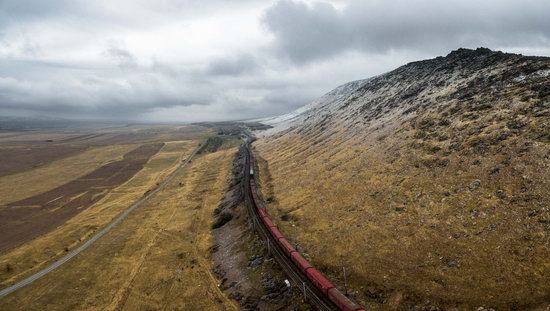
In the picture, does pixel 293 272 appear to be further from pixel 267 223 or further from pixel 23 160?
pixel 23 160

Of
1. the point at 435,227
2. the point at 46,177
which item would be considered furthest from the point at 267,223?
the point at 46,177

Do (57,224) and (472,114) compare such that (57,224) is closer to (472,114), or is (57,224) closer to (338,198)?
(338,198)

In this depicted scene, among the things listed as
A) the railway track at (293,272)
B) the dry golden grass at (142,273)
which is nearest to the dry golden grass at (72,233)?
the dry golden grass at (142,273)

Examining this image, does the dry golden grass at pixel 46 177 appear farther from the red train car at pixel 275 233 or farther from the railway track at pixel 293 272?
the red train car at pixel 275 233

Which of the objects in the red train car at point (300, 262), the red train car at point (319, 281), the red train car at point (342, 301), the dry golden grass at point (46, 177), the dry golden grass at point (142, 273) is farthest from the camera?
the dry golden grass at point (46, 177)

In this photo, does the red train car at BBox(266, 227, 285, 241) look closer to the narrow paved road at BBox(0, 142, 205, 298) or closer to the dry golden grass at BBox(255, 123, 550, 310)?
the dry golden grass at BBox(255, 123, 550, 310)

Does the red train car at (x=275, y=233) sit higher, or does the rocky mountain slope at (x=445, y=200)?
the rocky mountain slope at (x=445, y=200)
